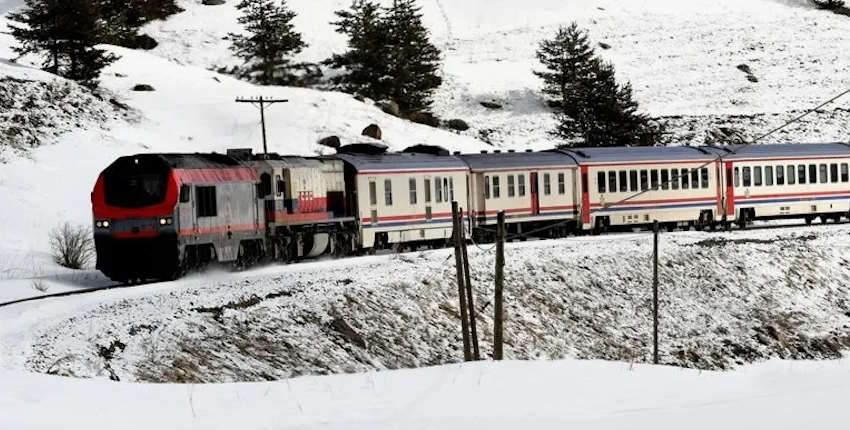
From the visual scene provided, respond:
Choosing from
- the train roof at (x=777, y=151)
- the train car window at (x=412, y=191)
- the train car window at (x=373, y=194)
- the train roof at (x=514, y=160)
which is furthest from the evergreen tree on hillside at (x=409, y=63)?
the train car window at (x=373, y=194)

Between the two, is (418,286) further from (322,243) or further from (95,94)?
(95,94)

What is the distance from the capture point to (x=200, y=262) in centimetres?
2948

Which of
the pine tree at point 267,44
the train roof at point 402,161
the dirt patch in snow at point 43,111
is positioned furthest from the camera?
the pine tree at point 267,44

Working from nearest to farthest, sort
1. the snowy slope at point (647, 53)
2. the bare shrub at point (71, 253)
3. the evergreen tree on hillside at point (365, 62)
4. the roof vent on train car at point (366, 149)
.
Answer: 1. the bare shrub at point (71, 253)
2. the roof vent on train car at point (366, 149)
3. the evergreen tree on hillside at point (365, 62)
4. the snowy slope at point (647, 53)

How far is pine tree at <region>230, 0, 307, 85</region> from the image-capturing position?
3287 inches

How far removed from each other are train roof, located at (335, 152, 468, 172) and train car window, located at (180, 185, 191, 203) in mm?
8766

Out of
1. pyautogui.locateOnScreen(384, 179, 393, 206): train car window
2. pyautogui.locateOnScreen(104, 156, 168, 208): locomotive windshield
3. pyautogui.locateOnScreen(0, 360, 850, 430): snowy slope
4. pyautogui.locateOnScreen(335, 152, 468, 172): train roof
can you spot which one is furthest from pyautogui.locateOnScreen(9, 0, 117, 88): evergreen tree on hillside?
pyautogui.locateOnScreen(0, 360, 850, 430): snowy slope

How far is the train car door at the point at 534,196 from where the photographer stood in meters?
42.9

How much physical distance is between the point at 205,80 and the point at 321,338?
4609cm

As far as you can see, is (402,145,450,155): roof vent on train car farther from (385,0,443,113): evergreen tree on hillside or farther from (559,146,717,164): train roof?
(385,0,443,113): evergreen tree on hillside

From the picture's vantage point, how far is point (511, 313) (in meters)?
31.8

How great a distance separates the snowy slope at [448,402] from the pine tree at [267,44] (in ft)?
222

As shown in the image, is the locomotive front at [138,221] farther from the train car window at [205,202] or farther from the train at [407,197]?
the train car window at [205,202]

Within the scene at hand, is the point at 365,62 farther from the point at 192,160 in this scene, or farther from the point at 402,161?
the point at 192,160
